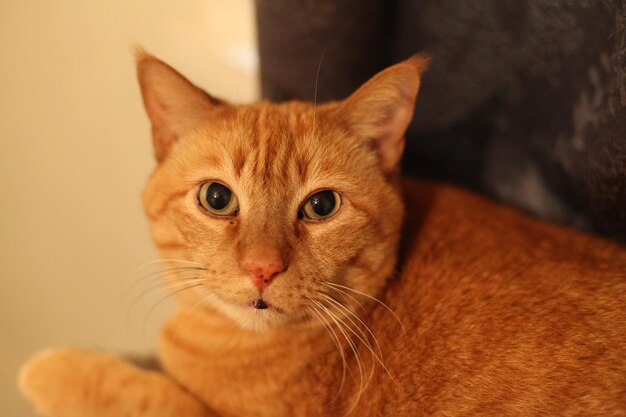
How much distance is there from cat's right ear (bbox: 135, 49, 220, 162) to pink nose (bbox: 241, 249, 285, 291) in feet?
1.58

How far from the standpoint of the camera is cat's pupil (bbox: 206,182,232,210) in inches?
52.7

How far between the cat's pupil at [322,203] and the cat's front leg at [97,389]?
2.25ft

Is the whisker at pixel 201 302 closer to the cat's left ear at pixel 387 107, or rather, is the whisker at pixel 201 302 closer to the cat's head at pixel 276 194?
the cat's head at pixel 276 194

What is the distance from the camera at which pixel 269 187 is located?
51.1 inches

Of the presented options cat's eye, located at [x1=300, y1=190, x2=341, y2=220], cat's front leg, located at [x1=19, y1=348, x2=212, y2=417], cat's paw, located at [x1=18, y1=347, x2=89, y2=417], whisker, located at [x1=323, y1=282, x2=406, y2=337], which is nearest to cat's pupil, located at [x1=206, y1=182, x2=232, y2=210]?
cat's eye, located at [x1=300, y1=190, x2=341, y2=220]

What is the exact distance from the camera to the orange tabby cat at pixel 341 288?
1.24 meters

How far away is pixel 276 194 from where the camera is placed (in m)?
1.29

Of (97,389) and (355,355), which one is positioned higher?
(355,355)

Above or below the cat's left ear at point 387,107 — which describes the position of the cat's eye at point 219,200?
below

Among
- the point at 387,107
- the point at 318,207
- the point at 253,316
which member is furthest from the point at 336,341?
the point at 387,107

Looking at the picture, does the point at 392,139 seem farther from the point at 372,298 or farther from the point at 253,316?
the point at 253,316

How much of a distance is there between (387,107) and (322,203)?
0.33 metres

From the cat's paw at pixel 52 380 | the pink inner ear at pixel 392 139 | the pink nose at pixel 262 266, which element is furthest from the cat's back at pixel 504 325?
the cat's paw at pixel 52 380

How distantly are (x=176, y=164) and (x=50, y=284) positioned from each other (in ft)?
3.48
